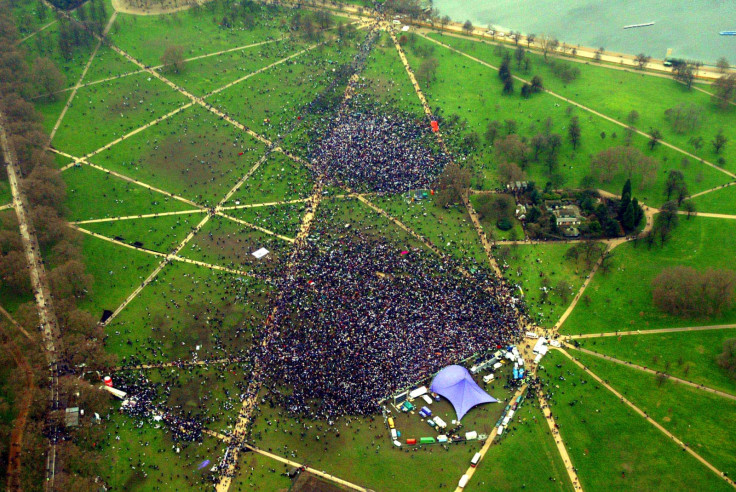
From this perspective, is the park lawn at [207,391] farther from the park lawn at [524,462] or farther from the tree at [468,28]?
the tree at [468,28]

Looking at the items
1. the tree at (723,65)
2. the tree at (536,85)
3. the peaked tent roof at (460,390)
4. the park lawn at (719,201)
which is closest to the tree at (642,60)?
the tree at (723,65)

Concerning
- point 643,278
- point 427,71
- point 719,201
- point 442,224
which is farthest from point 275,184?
point 719,201

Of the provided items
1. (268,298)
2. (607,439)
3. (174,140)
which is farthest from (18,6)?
(607,439)

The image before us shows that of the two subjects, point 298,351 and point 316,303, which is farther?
point 316,303

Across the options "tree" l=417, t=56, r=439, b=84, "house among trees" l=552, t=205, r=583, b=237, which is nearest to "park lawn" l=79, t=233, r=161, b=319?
"house among trees" l=552, t=205, r=583, b=237

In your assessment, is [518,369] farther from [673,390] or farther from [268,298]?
[268,298]

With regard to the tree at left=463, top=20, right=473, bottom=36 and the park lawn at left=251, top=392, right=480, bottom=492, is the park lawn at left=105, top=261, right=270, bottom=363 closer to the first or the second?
the park lawn at left=251, top=392, right=480, bottom=492
